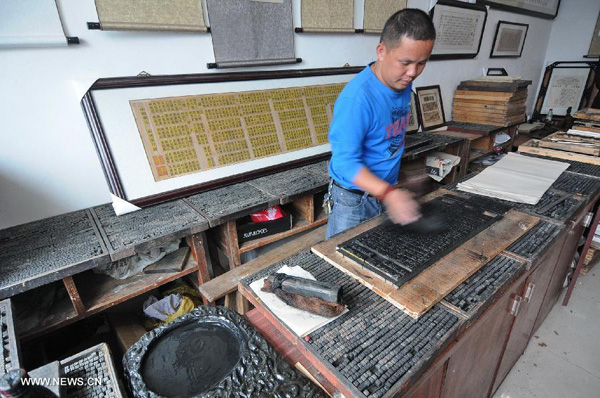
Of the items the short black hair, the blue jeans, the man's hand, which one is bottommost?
the blue jeans

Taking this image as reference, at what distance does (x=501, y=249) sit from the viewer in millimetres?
1122

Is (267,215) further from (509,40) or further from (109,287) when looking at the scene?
(509,40)

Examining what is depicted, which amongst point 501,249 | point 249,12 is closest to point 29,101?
point 249,12

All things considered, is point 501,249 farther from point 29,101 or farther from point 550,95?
point 550,95

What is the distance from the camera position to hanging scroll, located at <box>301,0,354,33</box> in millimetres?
2197

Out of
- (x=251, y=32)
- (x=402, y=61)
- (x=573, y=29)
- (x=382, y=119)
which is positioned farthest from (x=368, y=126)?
(x=573, y=29)

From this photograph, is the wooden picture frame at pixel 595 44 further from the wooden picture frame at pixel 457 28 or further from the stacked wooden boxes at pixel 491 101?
the wooden picture frame at pixel 457 28

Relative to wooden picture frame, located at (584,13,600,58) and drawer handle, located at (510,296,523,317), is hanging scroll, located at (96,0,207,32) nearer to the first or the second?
drawer handle, located at (510,296,523,317)

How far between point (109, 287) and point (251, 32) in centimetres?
163

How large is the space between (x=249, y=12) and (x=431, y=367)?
201 centimetres

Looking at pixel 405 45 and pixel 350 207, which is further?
pixel 350 207

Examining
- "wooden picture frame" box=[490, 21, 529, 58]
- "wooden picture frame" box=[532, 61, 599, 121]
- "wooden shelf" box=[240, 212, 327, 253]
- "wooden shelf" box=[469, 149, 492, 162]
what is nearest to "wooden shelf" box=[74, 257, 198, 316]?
"wooden shelf" box=[240, 212, 327, 253]

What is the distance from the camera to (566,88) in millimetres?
4746

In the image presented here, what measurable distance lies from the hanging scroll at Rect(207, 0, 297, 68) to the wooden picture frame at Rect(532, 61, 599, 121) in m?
4.61
